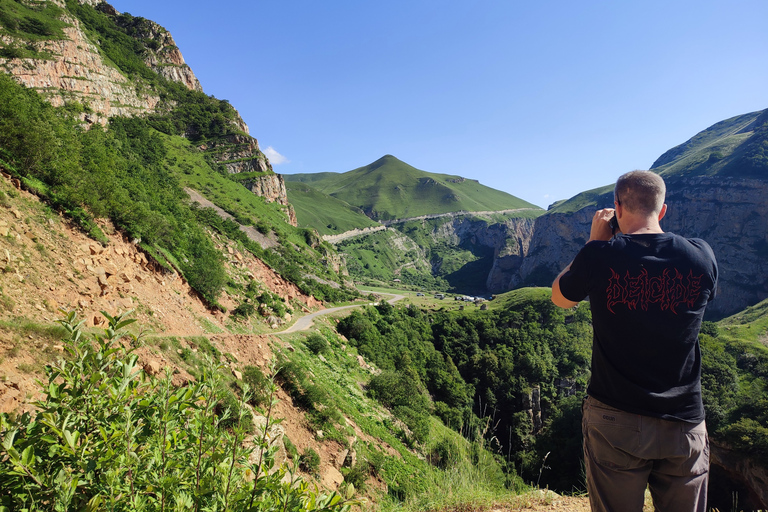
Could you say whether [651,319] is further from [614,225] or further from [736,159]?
[736,159]

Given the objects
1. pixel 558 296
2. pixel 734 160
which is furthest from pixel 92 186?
pixel 734 160

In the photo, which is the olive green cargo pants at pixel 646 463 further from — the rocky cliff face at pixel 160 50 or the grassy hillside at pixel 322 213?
the grassy hillside at pixel 322 213

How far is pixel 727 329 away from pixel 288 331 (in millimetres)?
75054

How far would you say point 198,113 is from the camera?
68.6m

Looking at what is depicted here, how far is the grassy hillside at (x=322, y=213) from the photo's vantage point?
447 ft

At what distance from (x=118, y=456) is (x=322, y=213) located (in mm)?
A: 155357

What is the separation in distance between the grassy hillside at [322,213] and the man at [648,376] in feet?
412

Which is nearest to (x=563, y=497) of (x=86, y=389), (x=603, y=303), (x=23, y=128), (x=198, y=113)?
(x=603, y=303)

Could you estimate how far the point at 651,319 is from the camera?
7.52 feet

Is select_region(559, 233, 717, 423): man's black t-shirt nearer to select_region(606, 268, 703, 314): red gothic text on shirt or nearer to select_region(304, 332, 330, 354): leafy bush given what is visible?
select_region(606, 268, 703, 314): red gothic text on shirt

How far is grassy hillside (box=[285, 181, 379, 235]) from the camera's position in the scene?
136 m

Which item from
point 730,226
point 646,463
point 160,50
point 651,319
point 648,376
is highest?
point 160,50

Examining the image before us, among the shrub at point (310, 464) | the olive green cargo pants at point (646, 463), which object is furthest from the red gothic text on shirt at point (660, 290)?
the shrub at point (310, 464)

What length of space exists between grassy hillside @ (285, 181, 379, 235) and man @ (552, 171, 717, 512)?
12567 centimetres
